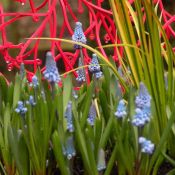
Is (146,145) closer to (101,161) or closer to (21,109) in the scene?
(101,161)

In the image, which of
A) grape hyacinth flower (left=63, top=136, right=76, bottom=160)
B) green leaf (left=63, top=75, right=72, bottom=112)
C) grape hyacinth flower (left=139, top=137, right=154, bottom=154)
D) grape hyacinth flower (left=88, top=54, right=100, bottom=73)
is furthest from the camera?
grape hyacinth flower (left=88, top=54, right=100, bottom=73)

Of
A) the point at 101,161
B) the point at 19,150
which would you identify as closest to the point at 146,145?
the point at 101,161

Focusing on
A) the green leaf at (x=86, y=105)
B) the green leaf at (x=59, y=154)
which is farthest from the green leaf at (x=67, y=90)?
the green leaf at (x=59, y=154)

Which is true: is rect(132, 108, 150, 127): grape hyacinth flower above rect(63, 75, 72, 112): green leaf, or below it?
below

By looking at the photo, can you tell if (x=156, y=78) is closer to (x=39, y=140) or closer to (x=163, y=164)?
(x=163, y=164)

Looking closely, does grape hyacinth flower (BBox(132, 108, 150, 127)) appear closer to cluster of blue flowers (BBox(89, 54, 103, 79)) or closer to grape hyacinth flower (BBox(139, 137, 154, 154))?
grape hyacinth flower (BBox(139, 137, 154, 154))

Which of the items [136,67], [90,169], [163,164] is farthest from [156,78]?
[90,169]

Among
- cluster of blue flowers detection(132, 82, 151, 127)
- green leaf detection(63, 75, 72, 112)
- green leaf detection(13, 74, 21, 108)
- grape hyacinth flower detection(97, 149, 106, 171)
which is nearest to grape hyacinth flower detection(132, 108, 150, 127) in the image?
cluster of blue flowers detection(132, 82, 151, 127)
